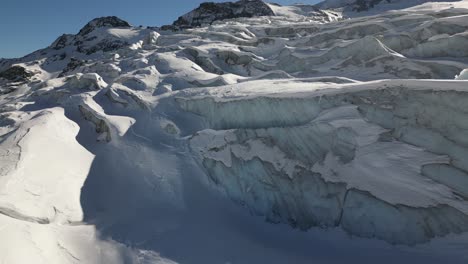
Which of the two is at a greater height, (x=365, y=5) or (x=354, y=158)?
(x=365, y=5)

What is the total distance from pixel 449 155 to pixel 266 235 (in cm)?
Answer: 496

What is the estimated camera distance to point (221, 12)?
53188 millimetres

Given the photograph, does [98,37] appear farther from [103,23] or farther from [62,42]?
[103,23]

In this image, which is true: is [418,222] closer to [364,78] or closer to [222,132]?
[222,132]

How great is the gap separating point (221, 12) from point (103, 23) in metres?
21.7

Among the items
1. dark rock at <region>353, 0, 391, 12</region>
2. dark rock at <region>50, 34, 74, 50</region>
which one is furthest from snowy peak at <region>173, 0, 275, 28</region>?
dark rock at <region>50, 34, 74, 50</region>

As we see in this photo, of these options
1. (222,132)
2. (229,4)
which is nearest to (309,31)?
(222,132)

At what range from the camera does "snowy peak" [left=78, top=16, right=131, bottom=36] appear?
184ft

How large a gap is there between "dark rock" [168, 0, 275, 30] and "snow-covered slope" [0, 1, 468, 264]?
3788cm

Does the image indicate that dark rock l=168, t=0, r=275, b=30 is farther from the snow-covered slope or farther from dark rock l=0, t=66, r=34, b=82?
the snow-covered slope

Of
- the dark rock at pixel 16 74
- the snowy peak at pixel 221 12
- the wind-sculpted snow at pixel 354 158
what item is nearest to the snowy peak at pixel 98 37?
the dark rock at pixel 16 74

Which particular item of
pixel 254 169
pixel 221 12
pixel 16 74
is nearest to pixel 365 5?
pixel 221 12

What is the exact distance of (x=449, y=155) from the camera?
7.21 metres

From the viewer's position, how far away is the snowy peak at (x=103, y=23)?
56.1m
